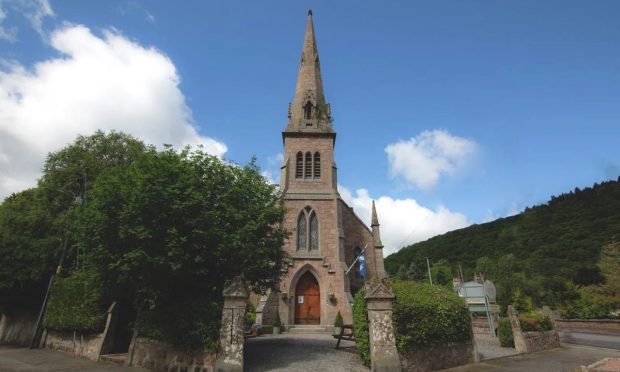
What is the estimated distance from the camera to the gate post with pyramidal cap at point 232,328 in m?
8.83

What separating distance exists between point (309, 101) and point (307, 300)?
16.2m

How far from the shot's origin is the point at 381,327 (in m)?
9.29

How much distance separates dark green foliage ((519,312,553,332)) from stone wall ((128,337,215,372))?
1302 centimetres

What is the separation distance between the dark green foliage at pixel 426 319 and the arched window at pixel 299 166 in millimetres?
16666

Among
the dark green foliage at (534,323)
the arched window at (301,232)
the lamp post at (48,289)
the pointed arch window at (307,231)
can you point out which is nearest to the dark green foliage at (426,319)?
the dark green foliage at (534,323)

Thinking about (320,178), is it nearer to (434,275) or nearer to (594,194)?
(434,275)

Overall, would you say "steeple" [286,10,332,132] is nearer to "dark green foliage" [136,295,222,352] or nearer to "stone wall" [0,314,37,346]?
"dark green foliage" [136,295,222,352]

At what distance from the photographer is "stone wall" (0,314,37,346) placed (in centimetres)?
2091

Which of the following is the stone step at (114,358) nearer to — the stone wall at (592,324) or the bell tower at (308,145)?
the bell tower at (308,145)

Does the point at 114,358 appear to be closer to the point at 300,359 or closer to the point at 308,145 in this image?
the point at 300,359

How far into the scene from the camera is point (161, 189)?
10070 mm

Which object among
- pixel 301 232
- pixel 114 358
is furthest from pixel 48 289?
pixel 301 232

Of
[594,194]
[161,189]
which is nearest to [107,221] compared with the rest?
[161,189]

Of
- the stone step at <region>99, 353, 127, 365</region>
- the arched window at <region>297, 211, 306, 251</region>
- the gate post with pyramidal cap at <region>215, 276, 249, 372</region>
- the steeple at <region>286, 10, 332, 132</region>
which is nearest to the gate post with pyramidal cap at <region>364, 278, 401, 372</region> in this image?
the gate post with pyramidal cap at <region>215, 276, 249, 372</region>
